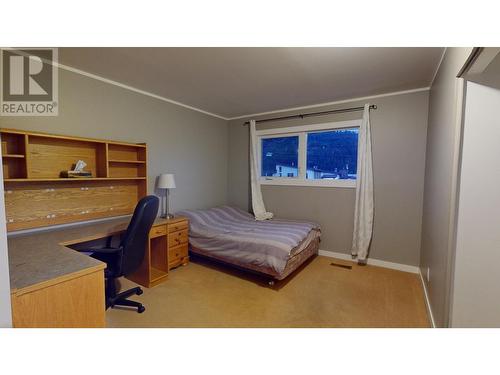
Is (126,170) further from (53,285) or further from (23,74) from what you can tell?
(53,285)

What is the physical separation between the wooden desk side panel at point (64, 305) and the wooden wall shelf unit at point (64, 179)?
4.27 ft

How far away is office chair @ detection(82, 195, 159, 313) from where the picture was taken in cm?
193

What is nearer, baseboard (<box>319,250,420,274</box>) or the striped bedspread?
the striped bedspread

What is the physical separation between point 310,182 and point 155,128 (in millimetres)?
2485

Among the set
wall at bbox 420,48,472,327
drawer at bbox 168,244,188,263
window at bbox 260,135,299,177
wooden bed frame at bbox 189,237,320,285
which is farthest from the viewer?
window at bbox 260,135,299,177

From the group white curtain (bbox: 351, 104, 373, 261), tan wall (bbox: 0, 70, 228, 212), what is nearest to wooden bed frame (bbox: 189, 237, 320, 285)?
white curtain (bbox: 351, 104, 373, 261)

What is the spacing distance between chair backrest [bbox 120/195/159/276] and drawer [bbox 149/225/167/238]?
19.2 inches

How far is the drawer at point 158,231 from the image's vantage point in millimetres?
2627

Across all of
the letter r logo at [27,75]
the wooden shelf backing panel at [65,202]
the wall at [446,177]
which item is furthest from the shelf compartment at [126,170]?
the wall at [446,177]

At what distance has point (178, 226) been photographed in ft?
9.71

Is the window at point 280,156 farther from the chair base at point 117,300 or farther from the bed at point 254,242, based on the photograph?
the chair base at point 117,300

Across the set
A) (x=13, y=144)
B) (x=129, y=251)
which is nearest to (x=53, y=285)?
(x=129, y=251)

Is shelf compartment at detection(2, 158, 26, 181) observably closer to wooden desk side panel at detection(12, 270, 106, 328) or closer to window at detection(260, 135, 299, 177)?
wooden desk side panel at detection(12, 270, 106, 328)
